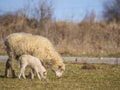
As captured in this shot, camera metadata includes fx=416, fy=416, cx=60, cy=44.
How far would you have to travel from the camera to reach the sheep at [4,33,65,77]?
16344 millimetres

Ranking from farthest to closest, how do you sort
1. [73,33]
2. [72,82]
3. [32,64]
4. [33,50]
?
[73,33], [33,50], [32,64], [72,82]

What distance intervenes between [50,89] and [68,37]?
20467 millimetres

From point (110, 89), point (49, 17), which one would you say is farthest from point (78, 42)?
point (110, 89)

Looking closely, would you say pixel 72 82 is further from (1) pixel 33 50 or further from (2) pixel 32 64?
(1) pixel 33 50

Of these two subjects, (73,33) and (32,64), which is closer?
(32,64)

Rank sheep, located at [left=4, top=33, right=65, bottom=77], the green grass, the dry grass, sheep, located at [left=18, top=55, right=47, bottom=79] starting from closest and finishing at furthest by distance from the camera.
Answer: the green grass < sheep, located at [left=18, top=55, right=47, bottom=79] < sheep, located at [left=4, top=33, right=65, bottom=77] < the dry grass

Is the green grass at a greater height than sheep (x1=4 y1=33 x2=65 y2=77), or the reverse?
sheep (x1=4 y1=33 x2=65 y2=77)

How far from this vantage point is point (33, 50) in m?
16.4

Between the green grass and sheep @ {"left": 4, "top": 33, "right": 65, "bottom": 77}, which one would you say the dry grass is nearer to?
the green grass

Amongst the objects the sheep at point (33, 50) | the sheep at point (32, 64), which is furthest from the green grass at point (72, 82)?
the sheep at point (33, 50)

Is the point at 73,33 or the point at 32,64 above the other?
the point at 32,64

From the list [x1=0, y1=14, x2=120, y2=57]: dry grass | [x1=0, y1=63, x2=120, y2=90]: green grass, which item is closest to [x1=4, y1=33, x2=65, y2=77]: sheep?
[x1=0, y1=63, x2=120, y2=90]: green grass

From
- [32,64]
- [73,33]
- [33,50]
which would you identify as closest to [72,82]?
[32,64]

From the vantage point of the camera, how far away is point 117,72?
18.9 m
